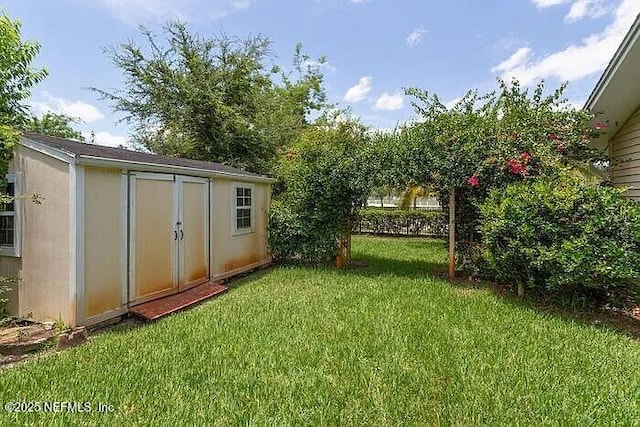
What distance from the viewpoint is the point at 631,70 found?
5578mm

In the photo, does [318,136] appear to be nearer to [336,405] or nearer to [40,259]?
[40,259]

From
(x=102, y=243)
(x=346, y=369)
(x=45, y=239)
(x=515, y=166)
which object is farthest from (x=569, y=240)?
(x=45, y=239)

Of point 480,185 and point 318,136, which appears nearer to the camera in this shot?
point 480,185

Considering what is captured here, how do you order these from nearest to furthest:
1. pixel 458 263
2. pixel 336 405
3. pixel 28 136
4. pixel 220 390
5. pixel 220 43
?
pixel 336 405, pixel 220 390, pixel 28 136, pixel 458 263, pixel 220 43

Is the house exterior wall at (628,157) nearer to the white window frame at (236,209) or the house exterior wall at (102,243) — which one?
the white window frame at (236,209)

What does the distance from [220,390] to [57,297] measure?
3298 mm

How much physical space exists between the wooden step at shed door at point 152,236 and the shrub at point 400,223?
1208 cm

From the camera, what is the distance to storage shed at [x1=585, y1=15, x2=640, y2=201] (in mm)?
5249

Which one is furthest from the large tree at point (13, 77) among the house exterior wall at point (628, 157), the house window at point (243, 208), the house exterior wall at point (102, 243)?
the house exterior wall at point (628, 157)

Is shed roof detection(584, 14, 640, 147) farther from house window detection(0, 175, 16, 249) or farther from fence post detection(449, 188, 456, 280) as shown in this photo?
house window detection(0, 175, 16, 249)

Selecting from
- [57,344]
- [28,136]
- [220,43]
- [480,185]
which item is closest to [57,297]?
[57,344]

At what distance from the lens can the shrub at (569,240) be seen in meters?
5.06

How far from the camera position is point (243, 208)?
9.03 metres

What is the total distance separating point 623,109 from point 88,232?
9514 mm
